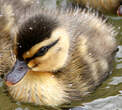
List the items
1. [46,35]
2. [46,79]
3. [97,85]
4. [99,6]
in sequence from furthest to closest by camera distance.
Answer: [99,6] → [97,85] → [46,79] → [46,35]

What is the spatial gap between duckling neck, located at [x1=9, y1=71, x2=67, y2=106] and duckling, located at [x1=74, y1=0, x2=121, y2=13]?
137cm

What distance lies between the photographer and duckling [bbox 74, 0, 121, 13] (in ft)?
13.0

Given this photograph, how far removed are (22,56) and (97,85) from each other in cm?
70

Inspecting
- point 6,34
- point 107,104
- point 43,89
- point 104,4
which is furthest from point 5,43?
point 104,4

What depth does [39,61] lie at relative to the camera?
8.82 ft

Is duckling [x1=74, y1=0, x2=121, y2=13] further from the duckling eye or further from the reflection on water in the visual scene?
the duckling eye

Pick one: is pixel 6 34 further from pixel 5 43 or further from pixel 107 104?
pixel 107 104

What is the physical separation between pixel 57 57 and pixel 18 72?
0.27 metres

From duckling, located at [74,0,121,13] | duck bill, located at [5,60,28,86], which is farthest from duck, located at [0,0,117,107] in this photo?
duckling, located at [74,0,121,13]

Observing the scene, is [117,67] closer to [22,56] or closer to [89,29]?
[89,29]

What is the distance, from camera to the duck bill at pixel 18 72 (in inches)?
104

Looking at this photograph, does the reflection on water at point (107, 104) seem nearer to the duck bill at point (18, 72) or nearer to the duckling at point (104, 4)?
the duck bill at point (18, 72)

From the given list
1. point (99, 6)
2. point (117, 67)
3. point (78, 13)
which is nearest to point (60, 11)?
point (78, 13)

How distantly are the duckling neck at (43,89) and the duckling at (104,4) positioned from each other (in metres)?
1.37
